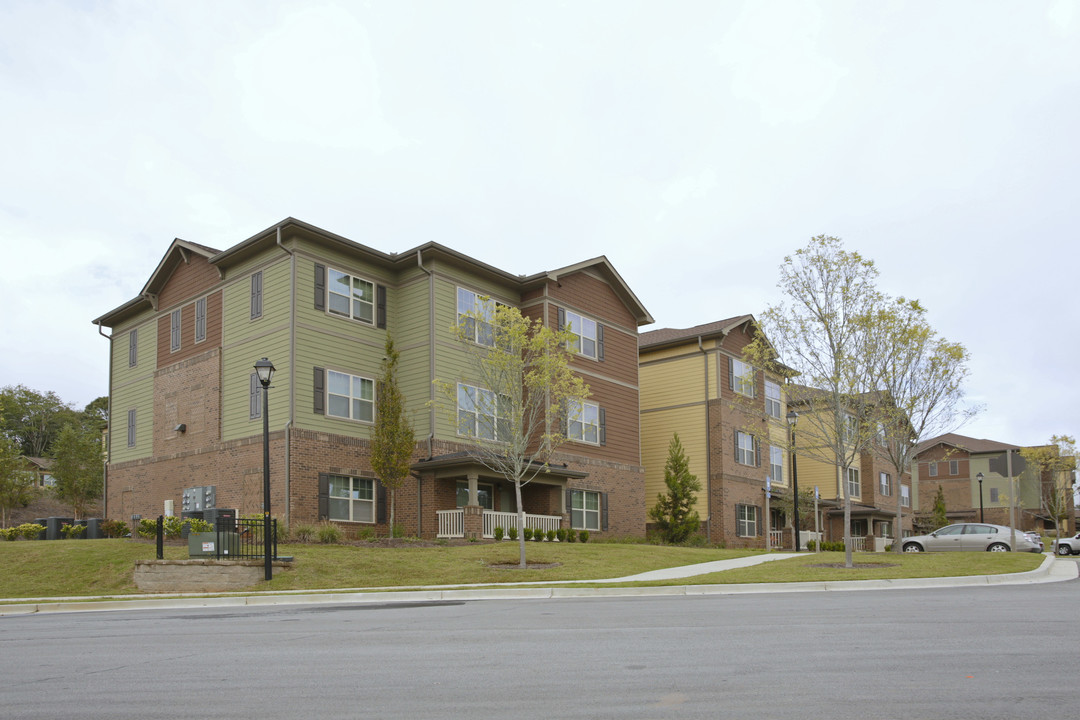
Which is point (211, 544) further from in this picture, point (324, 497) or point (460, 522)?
point (460, 522)

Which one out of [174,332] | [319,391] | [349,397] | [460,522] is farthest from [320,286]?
[460,522]

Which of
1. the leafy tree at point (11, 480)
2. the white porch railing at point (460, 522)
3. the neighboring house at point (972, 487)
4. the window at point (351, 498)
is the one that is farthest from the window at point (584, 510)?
the neighboring house at point (972, 487)

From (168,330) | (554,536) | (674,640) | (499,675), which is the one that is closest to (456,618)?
(674,640)

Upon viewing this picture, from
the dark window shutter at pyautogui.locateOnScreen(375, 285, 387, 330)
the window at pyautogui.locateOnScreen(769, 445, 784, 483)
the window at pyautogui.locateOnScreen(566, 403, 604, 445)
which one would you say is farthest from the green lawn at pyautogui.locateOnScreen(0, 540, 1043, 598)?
the window at pyautogui.locateOnScreen(769, 445, 784, 483)

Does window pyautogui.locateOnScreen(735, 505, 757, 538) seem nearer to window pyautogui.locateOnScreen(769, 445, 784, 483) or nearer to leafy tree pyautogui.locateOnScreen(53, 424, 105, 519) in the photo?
window pyautogui.locateOnScreen(769, 445, 784, 483)

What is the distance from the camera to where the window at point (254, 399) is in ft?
96.6

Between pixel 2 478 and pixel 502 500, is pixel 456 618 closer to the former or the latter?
pixel 502 500

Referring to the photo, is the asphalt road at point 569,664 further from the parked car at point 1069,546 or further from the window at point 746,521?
the parked car at point 1069,546

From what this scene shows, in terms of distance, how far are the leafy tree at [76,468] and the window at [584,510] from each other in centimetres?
3259

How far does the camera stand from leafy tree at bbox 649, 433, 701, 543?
126ft

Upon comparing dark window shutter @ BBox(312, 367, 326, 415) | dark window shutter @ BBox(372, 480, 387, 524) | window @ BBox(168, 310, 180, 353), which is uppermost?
window @ BBox(168, 310, 180, 353)

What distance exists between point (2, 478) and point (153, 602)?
92.7ft

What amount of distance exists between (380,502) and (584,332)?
36.6 ft

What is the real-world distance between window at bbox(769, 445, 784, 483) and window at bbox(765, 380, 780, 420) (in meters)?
1.70
